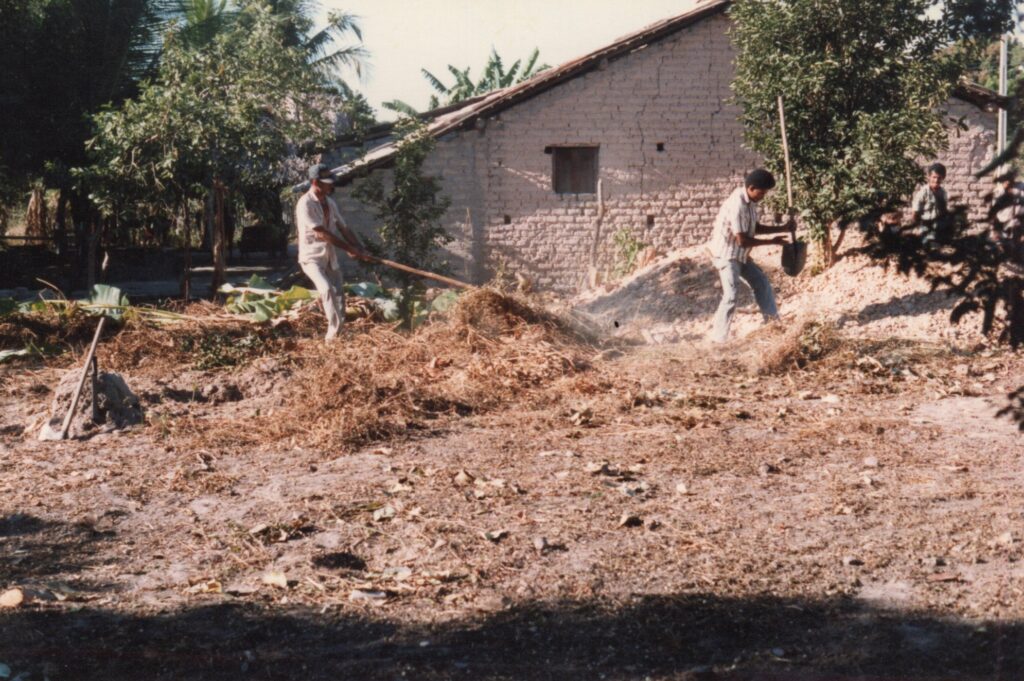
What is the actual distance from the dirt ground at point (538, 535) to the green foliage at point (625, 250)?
20.2ft

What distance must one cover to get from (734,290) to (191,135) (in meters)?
6.89

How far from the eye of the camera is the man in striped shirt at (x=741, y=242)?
9.60 meters

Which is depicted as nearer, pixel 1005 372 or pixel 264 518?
pixel 264 518

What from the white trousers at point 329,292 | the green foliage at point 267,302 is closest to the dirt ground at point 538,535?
the white trousers at point 329,292

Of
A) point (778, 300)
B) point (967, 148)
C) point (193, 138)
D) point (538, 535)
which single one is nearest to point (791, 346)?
point (778, 300)

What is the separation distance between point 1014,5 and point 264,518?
4.25m

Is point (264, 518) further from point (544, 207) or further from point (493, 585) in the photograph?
point (544, 207)

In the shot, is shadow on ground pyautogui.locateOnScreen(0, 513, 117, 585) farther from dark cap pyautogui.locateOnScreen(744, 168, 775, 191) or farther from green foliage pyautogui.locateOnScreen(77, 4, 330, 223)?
green foliage pyautogui.locateOnScreen(77, 4, 330, 223)

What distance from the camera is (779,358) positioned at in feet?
29.8

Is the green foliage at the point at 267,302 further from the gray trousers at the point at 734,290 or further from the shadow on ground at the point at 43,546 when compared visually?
the shadow on ground at the point at 43,546

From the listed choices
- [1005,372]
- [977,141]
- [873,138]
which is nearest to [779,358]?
[1005,372]

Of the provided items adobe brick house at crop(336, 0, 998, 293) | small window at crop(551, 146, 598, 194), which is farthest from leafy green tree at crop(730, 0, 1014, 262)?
small window at crop(551, 146, 598, 194)

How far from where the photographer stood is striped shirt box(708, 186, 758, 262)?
381 inches

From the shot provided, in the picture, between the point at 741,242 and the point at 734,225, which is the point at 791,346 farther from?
the point at 734,225
